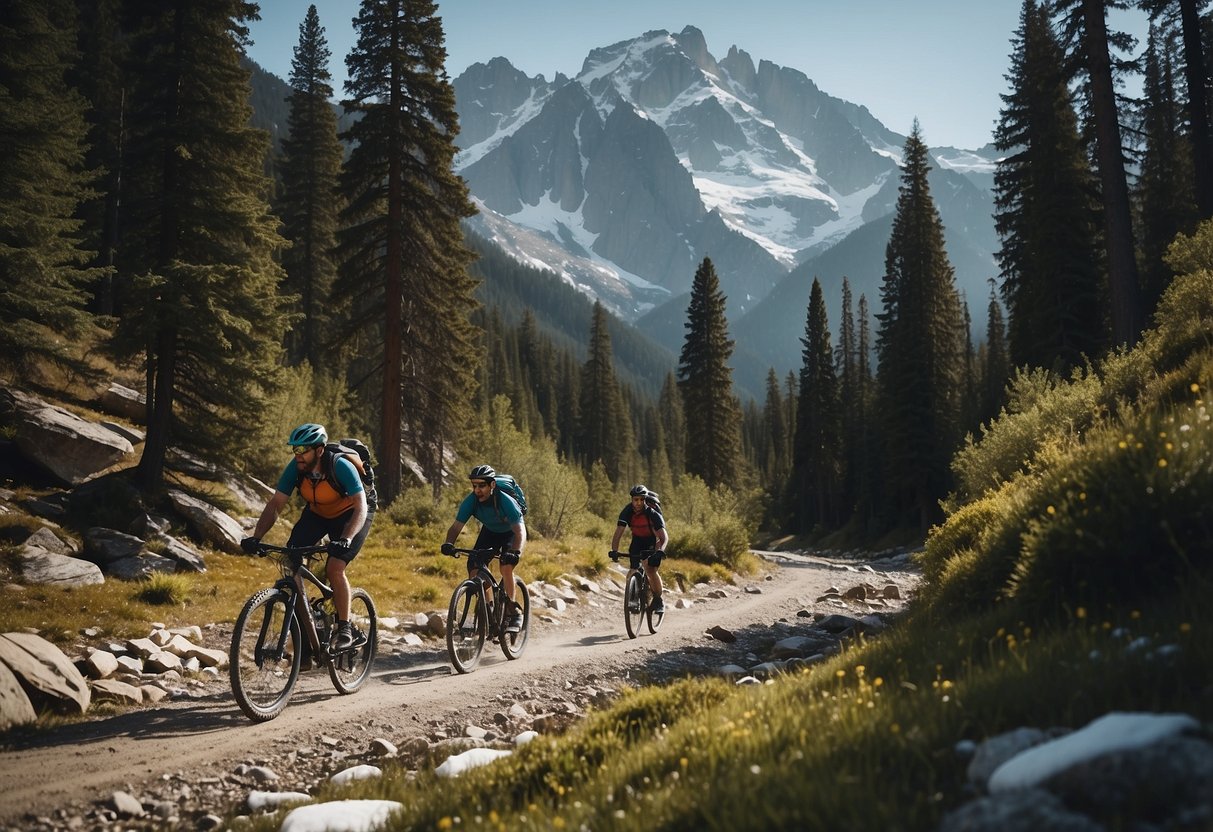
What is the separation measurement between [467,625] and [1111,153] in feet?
64.9

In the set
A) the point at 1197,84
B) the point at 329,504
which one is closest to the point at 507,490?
the point at 329,504

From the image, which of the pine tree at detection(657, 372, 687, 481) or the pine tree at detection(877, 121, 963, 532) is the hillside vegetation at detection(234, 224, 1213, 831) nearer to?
the pine tree at detection(877, 121, 963, 532)

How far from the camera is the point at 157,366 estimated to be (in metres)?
16.2

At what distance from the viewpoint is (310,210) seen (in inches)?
1491

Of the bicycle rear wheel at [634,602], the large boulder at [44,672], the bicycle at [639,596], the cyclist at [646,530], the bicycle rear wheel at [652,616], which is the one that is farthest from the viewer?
the cyclist at [646,530]

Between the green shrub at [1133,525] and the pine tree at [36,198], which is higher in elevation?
the pine tree at [36,198]

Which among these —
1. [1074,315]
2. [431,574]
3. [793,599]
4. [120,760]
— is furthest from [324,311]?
[1074,315]

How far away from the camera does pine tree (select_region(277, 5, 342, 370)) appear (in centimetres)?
3712


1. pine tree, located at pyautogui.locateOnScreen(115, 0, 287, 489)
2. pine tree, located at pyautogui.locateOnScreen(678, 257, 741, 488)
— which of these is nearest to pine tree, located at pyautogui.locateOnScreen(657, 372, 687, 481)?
pine tree, located at pyautogui.locateOnScreen(678, 257, 741, 488)

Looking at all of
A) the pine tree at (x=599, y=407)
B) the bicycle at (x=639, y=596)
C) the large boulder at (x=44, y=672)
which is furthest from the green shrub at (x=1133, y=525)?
the pine tree at (x=599, y=407)

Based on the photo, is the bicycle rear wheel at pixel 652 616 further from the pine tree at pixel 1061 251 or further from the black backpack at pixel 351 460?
the pine tree at pixel 1061 251

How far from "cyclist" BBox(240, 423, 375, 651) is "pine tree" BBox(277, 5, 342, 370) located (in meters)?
30.1

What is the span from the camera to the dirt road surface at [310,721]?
16.5ft

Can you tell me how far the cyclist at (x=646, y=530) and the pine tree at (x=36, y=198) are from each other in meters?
13.6
